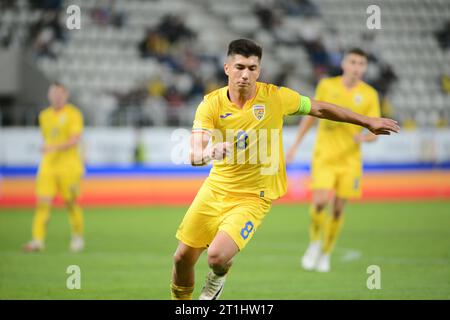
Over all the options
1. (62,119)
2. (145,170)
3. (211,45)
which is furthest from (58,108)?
(211,45)

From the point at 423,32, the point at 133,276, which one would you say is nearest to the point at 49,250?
the point at 133,276

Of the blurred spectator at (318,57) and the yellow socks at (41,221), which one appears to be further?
the blurred spectator at (318,57)

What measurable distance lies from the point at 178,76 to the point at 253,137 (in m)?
20.4

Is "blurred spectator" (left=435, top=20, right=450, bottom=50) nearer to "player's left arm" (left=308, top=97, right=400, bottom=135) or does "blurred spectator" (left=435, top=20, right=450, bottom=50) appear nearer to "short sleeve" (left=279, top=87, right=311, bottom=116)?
"player's left arm" (left=308, top=97, right=400, bottom=135)

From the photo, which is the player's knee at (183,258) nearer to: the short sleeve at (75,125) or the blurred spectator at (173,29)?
the short sleeve at (75,125)

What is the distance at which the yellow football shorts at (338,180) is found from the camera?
10.9 metres

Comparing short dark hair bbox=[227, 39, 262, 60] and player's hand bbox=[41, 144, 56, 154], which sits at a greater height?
short dark hair bbox=[227, 39, 262, 60]

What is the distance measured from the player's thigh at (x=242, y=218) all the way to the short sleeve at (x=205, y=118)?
2.35 feet

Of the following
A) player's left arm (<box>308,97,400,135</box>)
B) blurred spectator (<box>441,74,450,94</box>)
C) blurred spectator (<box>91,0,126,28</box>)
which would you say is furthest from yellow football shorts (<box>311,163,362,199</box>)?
blurred spectator (<box>91,0,126,28</box>)

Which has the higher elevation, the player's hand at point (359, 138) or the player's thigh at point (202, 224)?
the player's hand at point (359, 138)

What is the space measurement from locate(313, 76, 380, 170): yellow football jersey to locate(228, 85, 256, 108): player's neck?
4.17 meters

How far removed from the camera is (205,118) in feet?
22.2

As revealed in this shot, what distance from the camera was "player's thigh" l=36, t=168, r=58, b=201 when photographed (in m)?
13.0

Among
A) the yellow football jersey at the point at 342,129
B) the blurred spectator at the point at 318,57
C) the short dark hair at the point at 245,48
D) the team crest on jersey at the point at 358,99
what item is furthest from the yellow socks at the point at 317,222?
the blurred spectator at the point at 318,57
